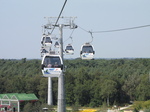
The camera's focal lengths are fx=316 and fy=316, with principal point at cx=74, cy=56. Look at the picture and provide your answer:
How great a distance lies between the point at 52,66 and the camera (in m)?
14.7

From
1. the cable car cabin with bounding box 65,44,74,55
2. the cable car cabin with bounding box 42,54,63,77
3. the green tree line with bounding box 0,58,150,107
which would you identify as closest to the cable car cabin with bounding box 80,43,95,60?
the cable car cabin with bounding box 42,54,63,77

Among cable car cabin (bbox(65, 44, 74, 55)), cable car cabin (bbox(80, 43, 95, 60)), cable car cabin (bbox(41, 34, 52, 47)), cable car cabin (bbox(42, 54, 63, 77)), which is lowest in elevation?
cable car cabin (bbox(42, 54, 63, 77))

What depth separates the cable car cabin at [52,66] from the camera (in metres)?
14.6

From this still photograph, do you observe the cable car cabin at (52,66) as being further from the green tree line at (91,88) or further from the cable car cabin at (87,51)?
the green tree line at (91,88)

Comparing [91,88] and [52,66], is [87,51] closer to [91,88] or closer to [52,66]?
[52,66]

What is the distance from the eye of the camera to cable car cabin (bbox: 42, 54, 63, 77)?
47.8 ft

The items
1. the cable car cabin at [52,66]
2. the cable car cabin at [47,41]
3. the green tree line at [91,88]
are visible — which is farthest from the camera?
the green tree line at [91,88]

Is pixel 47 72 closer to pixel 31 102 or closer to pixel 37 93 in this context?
pixel 31 102

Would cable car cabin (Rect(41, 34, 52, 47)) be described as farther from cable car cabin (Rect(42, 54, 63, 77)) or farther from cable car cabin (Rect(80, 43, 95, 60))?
cable car cabin (Rect(42, 54, 63, 77))

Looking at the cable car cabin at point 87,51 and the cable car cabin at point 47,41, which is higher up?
the cable car cabin at point 47,41

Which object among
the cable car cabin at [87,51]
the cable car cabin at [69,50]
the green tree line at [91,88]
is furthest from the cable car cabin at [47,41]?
the green tree line at [91,88]

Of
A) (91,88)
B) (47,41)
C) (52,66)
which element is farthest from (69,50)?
(91,88)

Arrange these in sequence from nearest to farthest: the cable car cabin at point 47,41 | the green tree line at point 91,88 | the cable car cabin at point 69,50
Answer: the cable car cabin at point 69,50 → the cable car cabin at point 47,41 → the green tree line at point 91,88

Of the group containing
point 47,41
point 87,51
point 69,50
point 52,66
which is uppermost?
point 47,41
